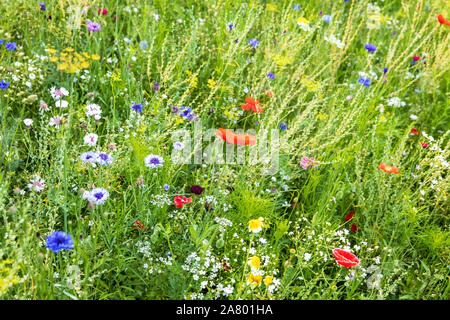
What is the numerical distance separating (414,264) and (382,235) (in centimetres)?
22

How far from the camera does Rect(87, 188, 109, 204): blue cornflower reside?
5.67 feet

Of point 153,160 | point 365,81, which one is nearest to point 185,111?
point 153,160

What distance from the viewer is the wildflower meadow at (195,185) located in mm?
1736

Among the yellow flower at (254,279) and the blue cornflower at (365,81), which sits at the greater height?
the blue cornflower at (365,81)

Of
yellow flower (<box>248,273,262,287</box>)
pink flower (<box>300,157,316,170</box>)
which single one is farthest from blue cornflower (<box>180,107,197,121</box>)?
yellow flower (<box>248,273,262,287</box>)

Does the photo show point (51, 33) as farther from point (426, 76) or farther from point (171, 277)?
point (426, 76)

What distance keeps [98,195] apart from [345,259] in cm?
112

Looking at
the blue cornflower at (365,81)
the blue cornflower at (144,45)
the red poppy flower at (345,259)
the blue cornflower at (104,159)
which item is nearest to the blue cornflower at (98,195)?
the blue cornflower at (104,159)

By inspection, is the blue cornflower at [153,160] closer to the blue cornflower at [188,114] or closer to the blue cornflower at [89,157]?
the blue cornflower at [89,157]

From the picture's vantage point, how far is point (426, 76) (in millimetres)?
3207

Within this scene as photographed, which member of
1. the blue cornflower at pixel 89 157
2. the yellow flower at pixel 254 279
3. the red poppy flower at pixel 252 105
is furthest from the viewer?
the red poppy flower at pixel 252 105

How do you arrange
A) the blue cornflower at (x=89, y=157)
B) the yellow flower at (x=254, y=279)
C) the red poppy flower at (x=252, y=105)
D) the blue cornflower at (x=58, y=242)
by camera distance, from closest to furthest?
the blue cornflower at (x=58, y=242) < the yellow flower at (x=254, y=279) < the blue cornflower at (x=89, y=157) < the red poppy flower at (x=252, y=105)

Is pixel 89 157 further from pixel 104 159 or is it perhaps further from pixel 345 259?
pixel 345 259

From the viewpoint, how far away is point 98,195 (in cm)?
175
